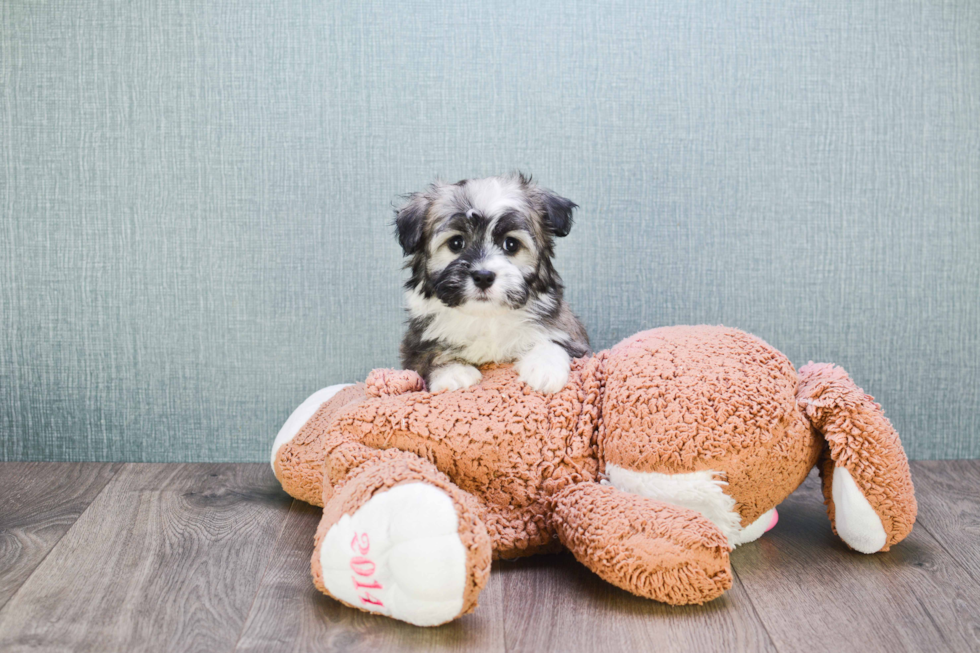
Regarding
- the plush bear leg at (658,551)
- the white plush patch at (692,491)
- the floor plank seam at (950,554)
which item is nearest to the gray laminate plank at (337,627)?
the plush bear leg at (658,551)

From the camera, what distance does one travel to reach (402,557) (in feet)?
4.56

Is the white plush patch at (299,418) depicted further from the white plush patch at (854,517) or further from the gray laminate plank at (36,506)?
the white plush patch at (854,517)

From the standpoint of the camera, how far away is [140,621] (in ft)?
5.12

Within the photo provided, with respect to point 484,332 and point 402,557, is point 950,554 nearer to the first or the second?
point 484,332

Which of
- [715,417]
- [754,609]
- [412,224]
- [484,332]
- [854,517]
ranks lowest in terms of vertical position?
[754,609]

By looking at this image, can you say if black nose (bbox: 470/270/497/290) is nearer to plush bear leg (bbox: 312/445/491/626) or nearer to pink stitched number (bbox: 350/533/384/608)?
plush bear leg (bbox: 312/445/491/626)

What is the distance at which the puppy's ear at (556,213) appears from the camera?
195cm

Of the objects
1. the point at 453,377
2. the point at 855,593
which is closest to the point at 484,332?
the point at 453,377

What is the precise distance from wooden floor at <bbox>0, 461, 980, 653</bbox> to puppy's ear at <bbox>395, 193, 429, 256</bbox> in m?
0.78

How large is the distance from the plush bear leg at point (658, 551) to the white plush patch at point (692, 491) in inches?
2.4

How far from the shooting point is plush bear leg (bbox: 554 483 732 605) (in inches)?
60.2

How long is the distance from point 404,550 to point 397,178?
1455mm

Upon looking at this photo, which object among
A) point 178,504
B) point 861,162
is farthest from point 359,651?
point 861,162

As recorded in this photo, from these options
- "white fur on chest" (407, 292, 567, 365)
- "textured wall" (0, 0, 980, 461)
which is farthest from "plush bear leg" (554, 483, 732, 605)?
"textured wall" (0, 0, 980, 461)
